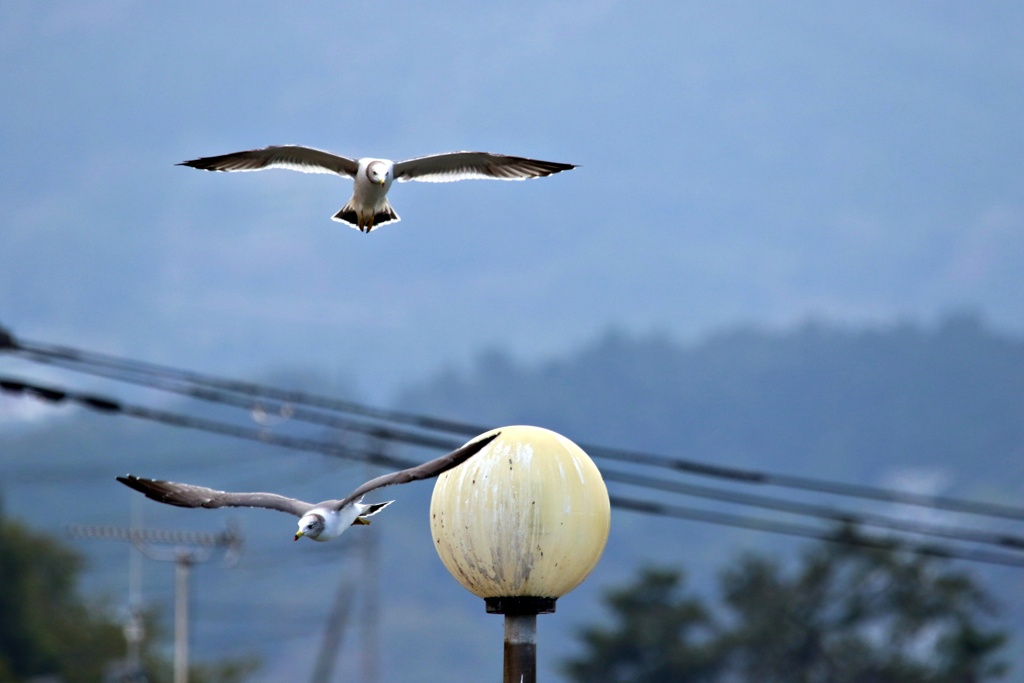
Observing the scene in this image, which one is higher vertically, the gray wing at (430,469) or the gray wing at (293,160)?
the gray wing at (293,160)

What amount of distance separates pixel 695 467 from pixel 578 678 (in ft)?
273

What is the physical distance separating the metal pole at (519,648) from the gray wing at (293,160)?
6.50 metres

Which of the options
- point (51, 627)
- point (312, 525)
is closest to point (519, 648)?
point (312, 525)

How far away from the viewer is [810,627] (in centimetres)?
10900

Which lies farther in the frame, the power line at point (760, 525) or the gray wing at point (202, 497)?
the power line at point (760, 525)

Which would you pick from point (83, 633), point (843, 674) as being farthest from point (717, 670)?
point (83, 633)

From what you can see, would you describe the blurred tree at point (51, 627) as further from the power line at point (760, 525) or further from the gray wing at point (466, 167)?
the gray wing at point (466, 167)

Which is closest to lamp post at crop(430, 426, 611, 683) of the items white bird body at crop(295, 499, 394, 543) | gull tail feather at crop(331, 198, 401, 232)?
white bird body at crop(295, 499, 394, 543)

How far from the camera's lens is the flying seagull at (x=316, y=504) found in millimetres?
10867

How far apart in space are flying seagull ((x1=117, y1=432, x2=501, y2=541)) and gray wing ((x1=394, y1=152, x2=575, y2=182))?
6.22 m

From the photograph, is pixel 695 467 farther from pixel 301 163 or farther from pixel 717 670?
pixel 717 670

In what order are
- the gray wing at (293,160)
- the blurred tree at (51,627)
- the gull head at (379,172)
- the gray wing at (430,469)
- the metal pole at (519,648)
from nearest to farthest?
the gray wing at (430,469), the metal pole at (519,648), the gull head at (379,172), the gray wing at (293,160), the blurred tree at (51,627)

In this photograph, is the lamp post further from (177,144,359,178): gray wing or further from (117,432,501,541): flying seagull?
(177,144,359,178): gray wing

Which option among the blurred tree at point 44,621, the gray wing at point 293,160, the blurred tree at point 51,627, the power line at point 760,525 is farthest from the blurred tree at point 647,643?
the gray wing at point 293,160
